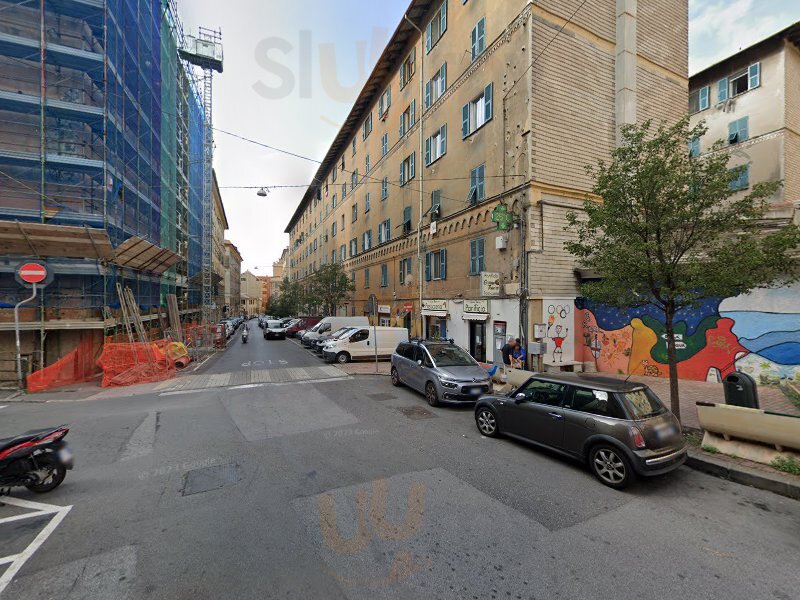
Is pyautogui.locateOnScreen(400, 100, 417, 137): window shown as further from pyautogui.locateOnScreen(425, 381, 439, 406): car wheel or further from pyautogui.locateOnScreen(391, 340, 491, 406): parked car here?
pyautogui.locateOnScreen(425, 381, 439, 406): car wheel

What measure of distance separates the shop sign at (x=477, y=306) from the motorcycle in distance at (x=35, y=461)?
42.4ft

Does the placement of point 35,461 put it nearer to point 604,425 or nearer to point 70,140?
point 604,425

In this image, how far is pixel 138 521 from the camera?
164 inches

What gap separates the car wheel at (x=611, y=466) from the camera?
491 cm

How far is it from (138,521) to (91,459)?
287 cm

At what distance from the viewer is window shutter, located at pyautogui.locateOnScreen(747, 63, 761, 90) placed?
1945 cm

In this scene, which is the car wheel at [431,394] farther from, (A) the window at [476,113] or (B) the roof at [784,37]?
(B) the roof at [784,37]

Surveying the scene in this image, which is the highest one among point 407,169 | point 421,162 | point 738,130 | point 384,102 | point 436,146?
point 384,102

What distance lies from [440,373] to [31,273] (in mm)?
13431

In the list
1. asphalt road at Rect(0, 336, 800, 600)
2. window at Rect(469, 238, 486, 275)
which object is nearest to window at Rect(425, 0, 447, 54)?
window at Rect(469, 238, 486, 275)

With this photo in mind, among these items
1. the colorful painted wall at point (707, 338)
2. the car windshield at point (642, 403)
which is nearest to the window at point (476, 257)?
the colorful painted wall at point (707, 338)

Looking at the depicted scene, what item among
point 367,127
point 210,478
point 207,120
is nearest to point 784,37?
point 367,127

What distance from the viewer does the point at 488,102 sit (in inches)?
597

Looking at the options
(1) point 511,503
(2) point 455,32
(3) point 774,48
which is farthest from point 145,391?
(3) point 774,48
